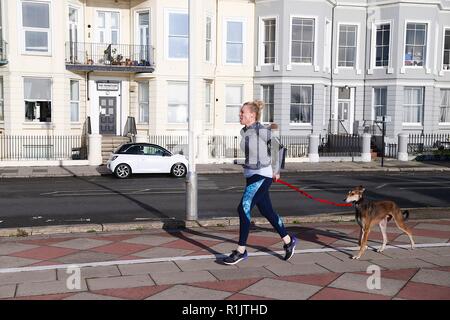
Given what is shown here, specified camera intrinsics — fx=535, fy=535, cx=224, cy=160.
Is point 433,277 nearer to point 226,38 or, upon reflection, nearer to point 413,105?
point 226,38

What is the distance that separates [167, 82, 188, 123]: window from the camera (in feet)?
92.5

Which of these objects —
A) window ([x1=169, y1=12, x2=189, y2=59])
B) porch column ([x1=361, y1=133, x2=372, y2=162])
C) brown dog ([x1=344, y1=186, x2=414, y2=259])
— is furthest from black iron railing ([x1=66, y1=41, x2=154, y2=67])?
brown dog ([x1=344, y1=186, x2=414, y2=259])

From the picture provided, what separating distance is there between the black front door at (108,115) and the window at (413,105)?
1689 cm

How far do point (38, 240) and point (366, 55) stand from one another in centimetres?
2785

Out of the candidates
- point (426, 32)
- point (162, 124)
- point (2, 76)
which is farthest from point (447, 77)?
point (2, 76)

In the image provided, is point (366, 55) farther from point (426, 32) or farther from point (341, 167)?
point (341, 167)

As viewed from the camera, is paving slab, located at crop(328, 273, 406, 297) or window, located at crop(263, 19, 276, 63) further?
window, located at crop(263, 19, 276, 63)

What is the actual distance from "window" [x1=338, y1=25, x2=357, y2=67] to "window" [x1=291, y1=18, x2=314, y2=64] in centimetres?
328

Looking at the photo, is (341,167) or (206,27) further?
(206,27)

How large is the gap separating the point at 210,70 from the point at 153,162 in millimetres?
9927

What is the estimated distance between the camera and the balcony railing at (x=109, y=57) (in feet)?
87.8

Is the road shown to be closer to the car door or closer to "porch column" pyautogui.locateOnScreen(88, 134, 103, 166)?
the car door

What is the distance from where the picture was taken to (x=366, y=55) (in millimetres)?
32562

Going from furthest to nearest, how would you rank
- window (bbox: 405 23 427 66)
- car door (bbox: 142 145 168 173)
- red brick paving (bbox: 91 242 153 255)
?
1. window (bbox: 405 23 427 66)
2. car door (bbox: 142 145 168 173)
3. red brick paving (bbox: 91 242 153 255)
